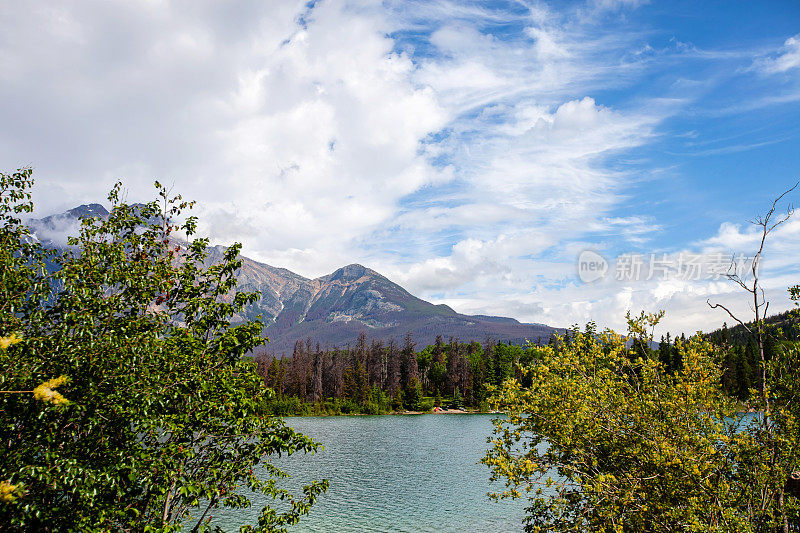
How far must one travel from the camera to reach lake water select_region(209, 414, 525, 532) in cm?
3269

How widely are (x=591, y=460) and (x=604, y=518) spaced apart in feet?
6.80

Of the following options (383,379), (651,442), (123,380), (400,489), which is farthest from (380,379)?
(123,380)

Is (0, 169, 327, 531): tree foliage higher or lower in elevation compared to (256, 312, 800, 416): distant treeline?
higher

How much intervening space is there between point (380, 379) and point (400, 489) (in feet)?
423

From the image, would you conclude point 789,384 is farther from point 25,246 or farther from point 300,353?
point 300,353

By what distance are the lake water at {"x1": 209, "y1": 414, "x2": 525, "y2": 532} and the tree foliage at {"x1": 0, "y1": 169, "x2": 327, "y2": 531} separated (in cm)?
2448

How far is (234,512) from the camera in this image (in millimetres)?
36375

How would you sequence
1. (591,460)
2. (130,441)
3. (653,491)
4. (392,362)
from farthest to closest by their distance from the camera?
1. (392,362)
2. (591,460)
3. (653,491)
4. (130,441)

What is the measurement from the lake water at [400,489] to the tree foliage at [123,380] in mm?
24482

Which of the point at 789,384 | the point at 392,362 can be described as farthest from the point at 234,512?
the point at 392,362

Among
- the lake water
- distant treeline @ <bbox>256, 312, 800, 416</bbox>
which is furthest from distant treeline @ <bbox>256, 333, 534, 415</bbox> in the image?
the lake water

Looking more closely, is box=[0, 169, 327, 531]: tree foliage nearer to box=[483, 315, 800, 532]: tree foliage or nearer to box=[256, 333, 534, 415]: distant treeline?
box=[483, 315, 800, 532]: tree foliage

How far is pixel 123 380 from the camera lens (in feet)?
29.5

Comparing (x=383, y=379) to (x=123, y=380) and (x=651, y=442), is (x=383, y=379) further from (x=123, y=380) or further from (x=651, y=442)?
(x=123, y=380)
